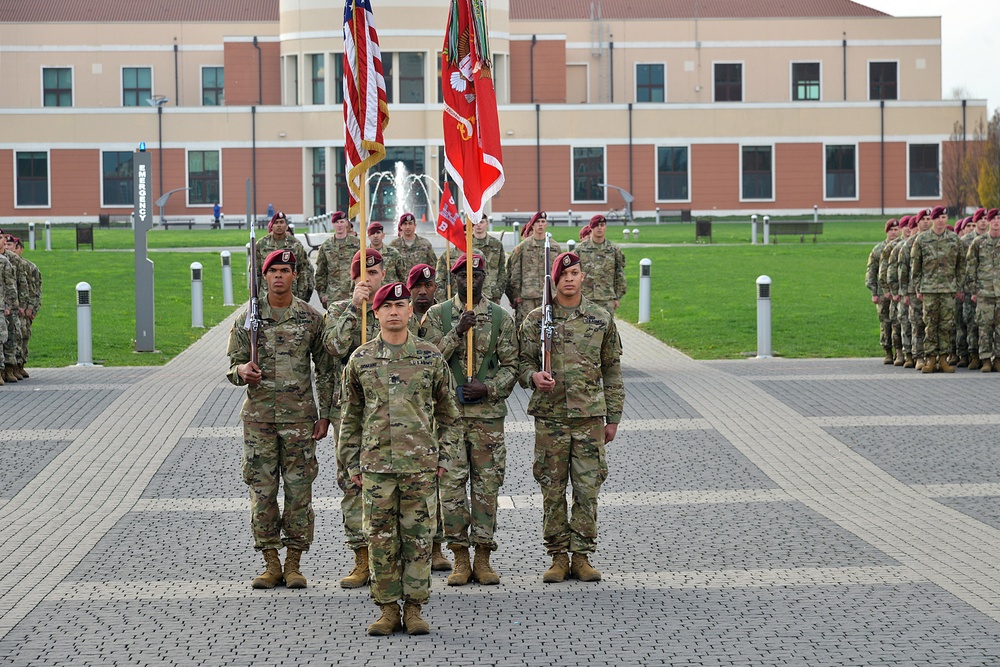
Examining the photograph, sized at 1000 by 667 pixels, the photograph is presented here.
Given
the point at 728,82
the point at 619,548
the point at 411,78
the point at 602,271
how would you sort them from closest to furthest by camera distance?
1. the point at 619,548
2. the point at 602,271
3. the point at 411,78
4. the point at 728,82

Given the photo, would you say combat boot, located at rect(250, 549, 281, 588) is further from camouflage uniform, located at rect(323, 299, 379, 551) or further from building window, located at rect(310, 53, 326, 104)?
building window, located at rect(310, 53, 326, 104)

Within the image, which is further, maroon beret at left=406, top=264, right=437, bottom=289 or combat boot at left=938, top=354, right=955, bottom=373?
combat boot at left=938, top=354, right=955, bottom=373

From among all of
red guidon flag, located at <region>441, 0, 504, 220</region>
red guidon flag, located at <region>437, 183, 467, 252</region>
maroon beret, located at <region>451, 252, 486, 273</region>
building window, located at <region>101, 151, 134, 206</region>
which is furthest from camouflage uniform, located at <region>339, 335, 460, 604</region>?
building window, located at <region>101, 151, 134, 206</region>

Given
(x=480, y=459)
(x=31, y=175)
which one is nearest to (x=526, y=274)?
(x=480, y=459)

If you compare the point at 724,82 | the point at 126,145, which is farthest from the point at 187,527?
the point at 724,82

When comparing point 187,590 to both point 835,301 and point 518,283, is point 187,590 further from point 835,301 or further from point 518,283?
point 835,301

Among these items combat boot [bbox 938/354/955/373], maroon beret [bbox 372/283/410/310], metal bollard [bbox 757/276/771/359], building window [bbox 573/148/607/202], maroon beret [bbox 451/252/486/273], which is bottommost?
combat boot [bbox 938/354/955/373]

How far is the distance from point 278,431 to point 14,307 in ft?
37.0

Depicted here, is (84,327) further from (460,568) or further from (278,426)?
(460,568)

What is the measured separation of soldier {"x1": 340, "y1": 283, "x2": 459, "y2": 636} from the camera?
8.21 metres

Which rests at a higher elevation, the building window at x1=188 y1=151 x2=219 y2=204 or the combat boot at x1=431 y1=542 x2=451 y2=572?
the building window at x1=188 y1=151 x2=219 y2=204

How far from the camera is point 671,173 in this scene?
2714 inches

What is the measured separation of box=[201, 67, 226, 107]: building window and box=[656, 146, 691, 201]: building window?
22773 millimetres

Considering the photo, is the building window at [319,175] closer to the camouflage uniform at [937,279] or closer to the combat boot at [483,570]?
the camouflage uniform at [937,279]
